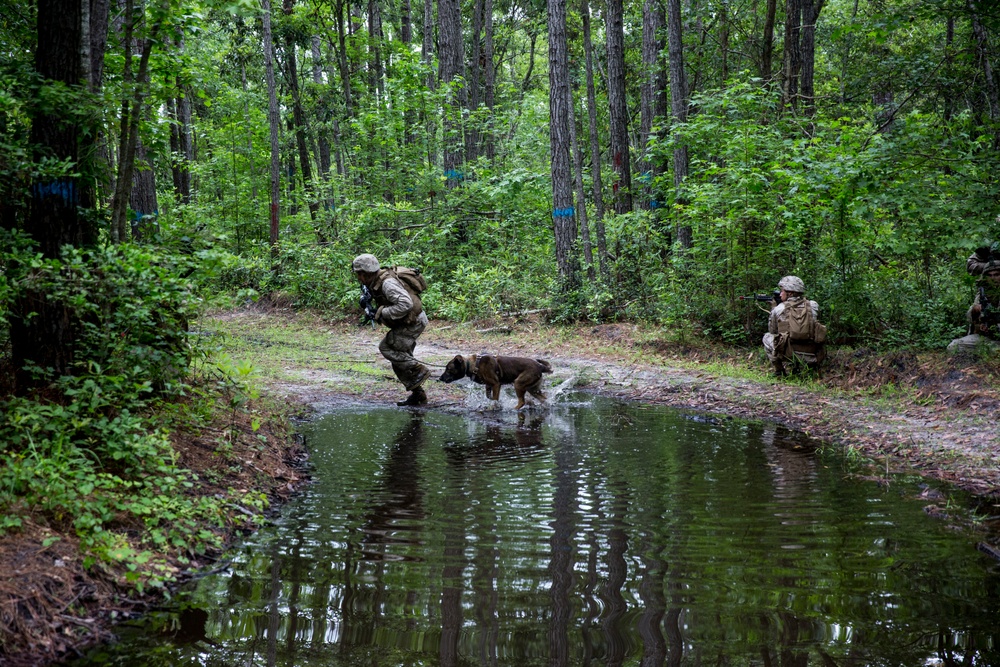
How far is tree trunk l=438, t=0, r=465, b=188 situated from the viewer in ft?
73.5

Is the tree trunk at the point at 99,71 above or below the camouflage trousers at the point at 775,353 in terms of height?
above

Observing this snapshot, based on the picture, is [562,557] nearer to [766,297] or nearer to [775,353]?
[775,353]

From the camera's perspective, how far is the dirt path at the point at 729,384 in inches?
323

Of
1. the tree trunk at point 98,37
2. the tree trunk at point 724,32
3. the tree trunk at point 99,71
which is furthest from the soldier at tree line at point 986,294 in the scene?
the tree trunk at point 98,37

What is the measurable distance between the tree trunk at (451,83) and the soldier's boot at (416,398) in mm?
12371

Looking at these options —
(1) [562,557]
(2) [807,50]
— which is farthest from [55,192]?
(2) [807,50]

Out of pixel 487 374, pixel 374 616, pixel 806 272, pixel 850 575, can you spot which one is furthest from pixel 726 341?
pixel 374 616

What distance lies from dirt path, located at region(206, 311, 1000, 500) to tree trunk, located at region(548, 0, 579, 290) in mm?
1857

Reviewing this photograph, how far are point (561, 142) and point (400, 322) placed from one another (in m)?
8.37

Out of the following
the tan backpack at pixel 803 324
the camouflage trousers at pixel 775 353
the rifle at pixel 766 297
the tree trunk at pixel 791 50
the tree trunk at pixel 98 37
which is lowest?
the camouflage trousers at pixel 775 353

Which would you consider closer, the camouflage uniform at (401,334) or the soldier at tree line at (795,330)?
the camouflage uniform at (401,334)

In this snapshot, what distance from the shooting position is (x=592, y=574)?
4.72m

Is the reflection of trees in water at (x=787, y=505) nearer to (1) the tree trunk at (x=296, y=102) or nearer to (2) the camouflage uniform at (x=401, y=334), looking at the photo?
(2) the camouflage uniform at (x=401, y=334)

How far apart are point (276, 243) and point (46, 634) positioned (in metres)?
19.5
